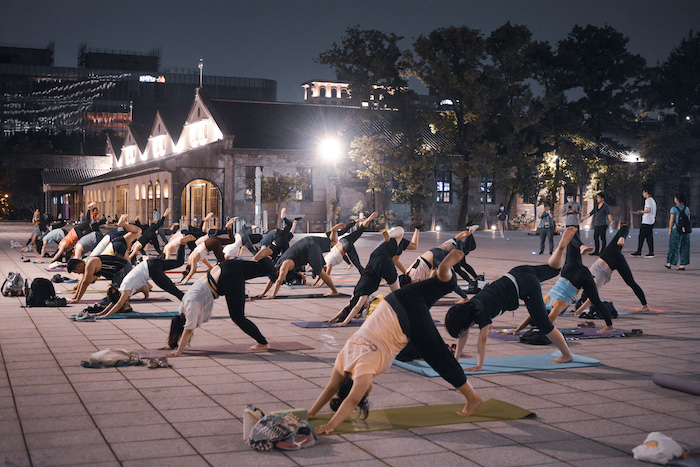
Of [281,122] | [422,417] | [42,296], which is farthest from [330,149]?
[422,417]

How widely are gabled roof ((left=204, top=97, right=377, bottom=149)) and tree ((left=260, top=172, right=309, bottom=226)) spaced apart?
227cm

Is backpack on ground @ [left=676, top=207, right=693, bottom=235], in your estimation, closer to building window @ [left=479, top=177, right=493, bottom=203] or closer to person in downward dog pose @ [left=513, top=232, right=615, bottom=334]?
person in downward dog pose @ [left=513, top=232, right=615, bottom=334]

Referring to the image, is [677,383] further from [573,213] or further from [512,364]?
[573,213]

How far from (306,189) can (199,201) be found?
7495 mm

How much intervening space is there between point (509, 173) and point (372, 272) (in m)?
38.4

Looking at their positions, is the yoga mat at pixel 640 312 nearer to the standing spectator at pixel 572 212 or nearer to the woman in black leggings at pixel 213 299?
the woman in black leggings at pixel 213 299

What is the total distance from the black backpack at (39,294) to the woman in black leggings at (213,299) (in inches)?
213

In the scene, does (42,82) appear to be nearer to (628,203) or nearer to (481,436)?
(628,203)

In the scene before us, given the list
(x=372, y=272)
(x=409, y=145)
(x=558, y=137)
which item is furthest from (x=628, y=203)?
(x=372, y=272)

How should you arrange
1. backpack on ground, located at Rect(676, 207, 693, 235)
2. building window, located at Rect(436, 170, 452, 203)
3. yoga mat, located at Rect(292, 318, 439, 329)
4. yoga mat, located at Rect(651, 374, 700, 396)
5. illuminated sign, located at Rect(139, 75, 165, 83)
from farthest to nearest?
illuminated sign, located at Rect(139, 75, 165, 83) → building window, located at Rect(436, 170, 452, 203) → backpack on ground, located at Rect(676, 207, 693, 235) → yoga mat, located at Rect(292, 318, 439, 329) → yoga mat, located at Rect(651, 374, 700, 396)

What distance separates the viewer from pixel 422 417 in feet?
21.5

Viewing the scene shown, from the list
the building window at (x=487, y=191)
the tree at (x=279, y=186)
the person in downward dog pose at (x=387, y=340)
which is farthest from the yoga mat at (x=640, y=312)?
the building window at (x=487, y=191)

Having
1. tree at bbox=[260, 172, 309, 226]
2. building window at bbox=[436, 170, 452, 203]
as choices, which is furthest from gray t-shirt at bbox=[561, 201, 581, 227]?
building window at bbox=[436, 170, 452, 203]

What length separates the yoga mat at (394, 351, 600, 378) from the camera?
841 cm
